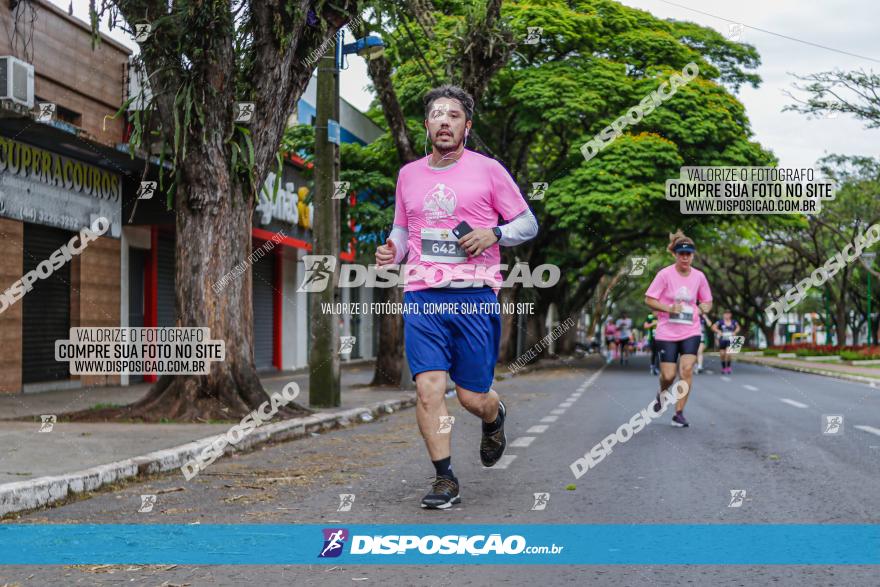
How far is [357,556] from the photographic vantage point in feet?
14.5

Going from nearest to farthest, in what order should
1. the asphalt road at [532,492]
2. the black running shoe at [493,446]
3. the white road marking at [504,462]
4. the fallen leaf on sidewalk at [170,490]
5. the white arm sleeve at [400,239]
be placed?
the asphalt road at [532,492], the white arm sleeve at [400,239], the black running shoe at [493,446], the fallen leaf on sidewalk at [170,490], the white road marking at [504,462]

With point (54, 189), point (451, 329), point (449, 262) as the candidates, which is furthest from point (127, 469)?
point (54, 189)

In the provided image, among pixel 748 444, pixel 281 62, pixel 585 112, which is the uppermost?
pixel 585 112

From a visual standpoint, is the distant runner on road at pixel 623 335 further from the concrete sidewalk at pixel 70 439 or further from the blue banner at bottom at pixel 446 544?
the blue banner at bottom at pixel 446 544

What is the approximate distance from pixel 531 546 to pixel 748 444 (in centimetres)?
471

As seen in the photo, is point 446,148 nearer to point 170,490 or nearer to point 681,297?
point 170,490

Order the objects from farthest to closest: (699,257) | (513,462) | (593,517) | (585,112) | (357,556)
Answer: (699,257), (585,112), (513,462), (593,517), (357,556)

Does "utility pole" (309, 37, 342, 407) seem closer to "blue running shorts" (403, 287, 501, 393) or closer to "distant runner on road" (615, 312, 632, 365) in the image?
"blue running shorts" (403, 287, 501, 393)

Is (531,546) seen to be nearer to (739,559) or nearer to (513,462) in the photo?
(739,559)

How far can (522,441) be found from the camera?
9141mm

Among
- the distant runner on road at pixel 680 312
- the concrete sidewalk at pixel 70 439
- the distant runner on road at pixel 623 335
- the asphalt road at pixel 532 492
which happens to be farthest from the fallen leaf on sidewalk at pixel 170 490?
the distant runner on road at pixel 623 335

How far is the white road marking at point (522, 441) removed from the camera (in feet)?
28.8

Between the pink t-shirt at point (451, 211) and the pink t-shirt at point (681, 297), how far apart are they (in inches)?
197

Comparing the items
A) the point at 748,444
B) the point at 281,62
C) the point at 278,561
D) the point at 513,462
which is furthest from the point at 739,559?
the point at 281,62
